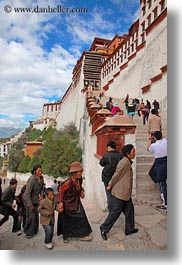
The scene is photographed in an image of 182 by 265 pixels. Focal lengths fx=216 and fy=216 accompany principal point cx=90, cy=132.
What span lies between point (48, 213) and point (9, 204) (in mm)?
467

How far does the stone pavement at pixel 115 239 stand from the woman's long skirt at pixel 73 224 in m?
0.07

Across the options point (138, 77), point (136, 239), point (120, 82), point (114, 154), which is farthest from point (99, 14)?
point (120, 82)

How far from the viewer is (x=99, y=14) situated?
8.05 feet

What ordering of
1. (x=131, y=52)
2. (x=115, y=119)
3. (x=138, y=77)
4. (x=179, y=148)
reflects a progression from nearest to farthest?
(x=179, y=148), (x=115, y=119), (x=138, y=77), (x=131, y=52)

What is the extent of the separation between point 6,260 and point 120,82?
703 centimetres

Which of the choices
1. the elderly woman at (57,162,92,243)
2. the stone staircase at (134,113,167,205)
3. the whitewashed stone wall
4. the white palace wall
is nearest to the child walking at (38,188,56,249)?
the elderly woman at (57,162,92,243)

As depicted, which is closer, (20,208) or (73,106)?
(20,208)

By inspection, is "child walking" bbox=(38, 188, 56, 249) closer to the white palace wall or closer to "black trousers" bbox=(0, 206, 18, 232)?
"black trousers" bbox=(0, 206, 18, 232)

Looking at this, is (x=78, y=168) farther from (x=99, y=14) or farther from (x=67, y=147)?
(x=99, y=14)

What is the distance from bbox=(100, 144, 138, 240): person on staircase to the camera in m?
1.98

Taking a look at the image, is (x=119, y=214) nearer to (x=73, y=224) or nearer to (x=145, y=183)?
→ (x=73, y=224)

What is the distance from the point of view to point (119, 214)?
2043 millimetres

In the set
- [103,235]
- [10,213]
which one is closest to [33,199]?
[10,213]

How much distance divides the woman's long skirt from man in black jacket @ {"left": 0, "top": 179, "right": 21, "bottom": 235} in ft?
1.56
